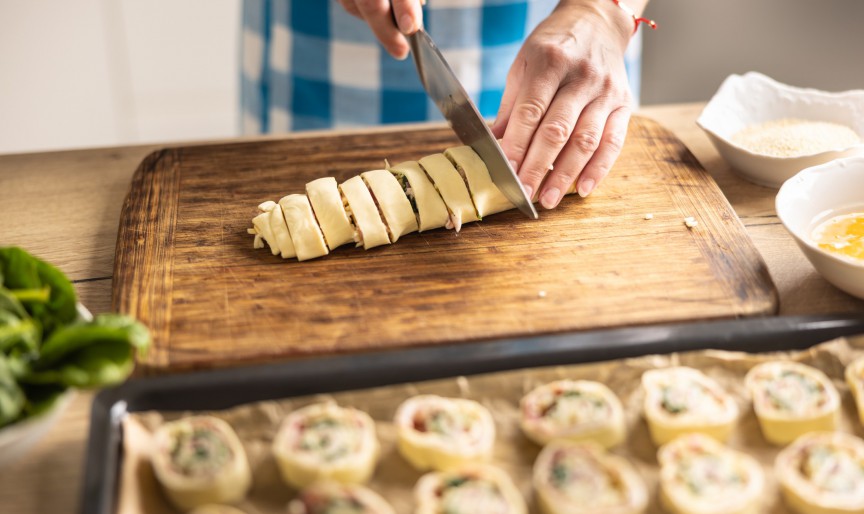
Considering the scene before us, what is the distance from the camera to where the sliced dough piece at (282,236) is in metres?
2.03

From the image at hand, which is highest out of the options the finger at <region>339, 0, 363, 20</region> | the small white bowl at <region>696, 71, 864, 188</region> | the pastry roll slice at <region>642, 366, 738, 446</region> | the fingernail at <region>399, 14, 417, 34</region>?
the fingernail at <region>399, 14, 417, 34</region>

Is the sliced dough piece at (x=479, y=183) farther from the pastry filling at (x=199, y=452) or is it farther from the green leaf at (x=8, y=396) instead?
the green leaf at (x=8, y=396)

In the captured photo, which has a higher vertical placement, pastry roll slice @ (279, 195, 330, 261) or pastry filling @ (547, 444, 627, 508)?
pastry roll slice @ (279, 195, 330, 261)

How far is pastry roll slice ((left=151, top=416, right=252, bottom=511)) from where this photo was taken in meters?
1.42

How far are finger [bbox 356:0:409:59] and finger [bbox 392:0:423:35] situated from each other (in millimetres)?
24

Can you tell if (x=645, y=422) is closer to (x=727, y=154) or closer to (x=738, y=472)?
(x=738, y=472)

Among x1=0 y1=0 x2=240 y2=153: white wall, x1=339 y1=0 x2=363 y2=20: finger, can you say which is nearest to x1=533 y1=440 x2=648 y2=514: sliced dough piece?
x1=339 y1=0 x2=363 y2=20: finger

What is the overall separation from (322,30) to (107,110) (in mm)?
2355

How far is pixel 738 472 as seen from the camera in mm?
1476

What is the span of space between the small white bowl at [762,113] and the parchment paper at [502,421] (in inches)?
29.6

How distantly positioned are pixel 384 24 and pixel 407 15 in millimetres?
74

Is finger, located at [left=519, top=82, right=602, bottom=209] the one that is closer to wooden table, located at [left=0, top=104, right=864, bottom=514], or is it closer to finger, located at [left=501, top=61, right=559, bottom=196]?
finger, located at [left=501, top=61, right=559, bottom=196]

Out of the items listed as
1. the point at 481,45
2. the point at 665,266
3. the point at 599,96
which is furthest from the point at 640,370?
the point at 481,45

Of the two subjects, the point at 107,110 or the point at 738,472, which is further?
the point at 107,110
